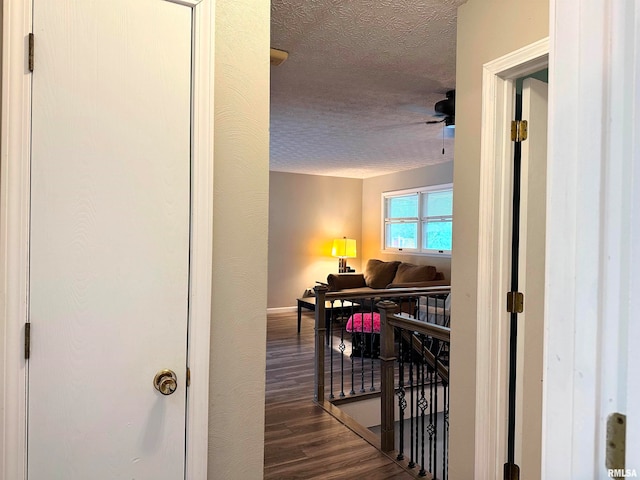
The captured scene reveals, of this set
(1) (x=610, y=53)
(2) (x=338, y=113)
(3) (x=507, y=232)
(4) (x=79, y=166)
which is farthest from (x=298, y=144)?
(1) (x=610, y=53)

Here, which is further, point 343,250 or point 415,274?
point 343,250

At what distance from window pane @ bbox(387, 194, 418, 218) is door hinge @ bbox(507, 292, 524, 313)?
5.36 metres

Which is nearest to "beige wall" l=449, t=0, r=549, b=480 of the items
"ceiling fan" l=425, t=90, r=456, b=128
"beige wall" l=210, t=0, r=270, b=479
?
"beige wall" l=210, t=0, r=270, b=479

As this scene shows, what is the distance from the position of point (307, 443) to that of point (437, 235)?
4.48 meters

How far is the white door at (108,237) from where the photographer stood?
3.34 ft

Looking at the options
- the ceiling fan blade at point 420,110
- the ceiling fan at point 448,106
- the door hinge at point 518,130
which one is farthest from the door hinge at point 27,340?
the ceiling fan blade at point 420,110

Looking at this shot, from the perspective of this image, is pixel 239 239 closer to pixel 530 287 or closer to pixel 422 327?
pixel 530 287

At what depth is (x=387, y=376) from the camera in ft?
9.82

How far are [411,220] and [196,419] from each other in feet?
21.0

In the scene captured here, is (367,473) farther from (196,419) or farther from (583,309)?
(583,309)

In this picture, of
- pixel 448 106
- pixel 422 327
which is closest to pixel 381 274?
pixel 448 106

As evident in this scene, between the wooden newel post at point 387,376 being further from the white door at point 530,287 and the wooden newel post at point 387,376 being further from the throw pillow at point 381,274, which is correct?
the throw pillow at point 381,274

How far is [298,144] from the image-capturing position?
210 inches

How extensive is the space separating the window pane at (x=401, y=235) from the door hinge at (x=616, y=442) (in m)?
6.79
